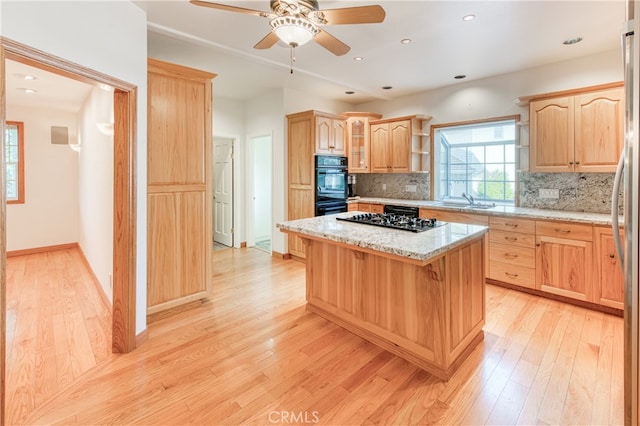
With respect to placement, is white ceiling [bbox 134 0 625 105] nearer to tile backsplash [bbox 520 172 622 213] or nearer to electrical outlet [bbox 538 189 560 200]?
tile backsplash [bbox 520 172 622 213]


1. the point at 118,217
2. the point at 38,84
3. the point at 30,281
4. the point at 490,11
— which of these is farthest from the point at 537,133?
the point at 30,281

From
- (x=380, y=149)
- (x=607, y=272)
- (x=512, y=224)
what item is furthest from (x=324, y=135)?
(x=607, y=272)

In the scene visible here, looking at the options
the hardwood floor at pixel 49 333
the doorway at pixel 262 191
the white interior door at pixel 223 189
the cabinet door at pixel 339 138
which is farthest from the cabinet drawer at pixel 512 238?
the white interior door at pixel 223 189

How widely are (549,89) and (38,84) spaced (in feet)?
20.9

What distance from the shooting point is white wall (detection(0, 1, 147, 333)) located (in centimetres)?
167

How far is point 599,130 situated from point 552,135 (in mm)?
391

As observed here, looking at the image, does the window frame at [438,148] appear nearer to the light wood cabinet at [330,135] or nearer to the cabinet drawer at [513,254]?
the cabinet drawer at [513,254]

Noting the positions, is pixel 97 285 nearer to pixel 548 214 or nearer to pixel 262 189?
pixel 262 189

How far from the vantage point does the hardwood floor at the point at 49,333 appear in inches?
80.1

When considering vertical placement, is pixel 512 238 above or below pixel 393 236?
below

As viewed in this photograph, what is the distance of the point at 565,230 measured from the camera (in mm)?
3205

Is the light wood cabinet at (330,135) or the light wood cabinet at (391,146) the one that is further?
the light wood cabinet at (391,146)

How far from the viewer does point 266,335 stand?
2.67 metres

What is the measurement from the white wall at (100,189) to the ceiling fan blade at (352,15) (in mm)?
2188
